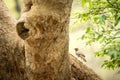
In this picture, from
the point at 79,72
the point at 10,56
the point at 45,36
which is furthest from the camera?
the point at 79,72

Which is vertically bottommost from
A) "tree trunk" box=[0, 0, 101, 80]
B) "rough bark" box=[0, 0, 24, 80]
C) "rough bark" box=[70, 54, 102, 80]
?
"rough bark" box=[70, 54, 102, 80]

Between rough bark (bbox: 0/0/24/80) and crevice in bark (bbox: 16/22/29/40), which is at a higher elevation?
crevice in bark (bbox: 16/22/29/40)

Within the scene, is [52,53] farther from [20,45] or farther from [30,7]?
[20,45]

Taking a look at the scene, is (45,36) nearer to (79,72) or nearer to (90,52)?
(79,72)

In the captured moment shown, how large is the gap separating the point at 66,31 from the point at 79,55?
361 cm

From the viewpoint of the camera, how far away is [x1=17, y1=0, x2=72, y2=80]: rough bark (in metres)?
1.75

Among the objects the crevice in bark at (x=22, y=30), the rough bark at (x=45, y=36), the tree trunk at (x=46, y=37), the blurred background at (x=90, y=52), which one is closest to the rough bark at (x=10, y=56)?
the tree trunk at (x=46, y=37)

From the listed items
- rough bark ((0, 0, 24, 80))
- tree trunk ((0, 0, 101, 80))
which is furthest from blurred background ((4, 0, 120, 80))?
tree trunk ((0, 0, 101, 80))

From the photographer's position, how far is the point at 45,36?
5.98 feet

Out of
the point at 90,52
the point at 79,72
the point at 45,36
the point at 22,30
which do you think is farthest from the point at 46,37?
the point at 90,52

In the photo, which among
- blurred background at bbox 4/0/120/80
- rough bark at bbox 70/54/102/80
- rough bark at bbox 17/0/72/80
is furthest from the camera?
blurred background at bbox 4/0/120/80

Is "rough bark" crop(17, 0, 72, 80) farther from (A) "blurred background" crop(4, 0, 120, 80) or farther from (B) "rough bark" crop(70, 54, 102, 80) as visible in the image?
(A) "blurred background" crop(4, 0, 120, 80)

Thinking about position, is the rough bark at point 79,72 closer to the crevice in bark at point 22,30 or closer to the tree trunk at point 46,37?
the tree trunk at point 46,37

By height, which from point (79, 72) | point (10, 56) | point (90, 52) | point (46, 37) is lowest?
point (90, 52)
